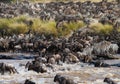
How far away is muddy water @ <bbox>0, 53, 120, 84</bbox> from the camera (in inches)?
1272

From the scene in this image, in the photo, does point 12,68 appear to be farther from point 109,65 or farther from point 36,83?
point 109,65

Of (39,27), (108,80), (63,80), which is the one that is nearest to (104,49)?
(108,80)

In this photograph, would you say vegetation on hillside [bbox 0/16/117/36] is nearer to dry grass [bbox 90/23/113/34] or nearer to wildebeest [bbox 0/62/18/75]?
dry grass [bbox 90/23/113/34]

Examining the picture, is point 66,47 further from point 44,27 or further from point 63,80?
point 63,80

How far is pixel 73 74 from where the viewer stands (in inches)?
1387

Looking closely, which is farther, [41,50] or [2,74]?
[41,50]

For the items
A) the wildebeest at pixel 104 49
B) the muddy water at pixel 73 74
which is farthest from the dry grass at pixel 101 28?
the muddy water at pixel 73 74

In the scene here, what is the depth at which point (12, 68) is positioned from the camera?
3575cm

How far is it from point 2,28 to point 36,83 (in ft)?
88.8

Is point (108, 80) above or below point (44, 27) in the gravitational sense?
below

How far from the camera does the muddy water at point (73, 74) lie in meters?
32.3

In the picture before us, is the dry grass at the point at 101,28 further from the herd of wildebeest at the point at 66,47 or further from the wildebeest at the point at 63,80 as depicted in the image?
the wildebeest at the point at 63,80

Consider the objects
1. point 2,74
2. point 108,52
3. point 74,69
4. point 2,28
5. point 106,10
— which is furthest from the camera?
point 106,10

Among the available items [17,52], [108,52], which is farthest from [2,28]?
[108,52]
